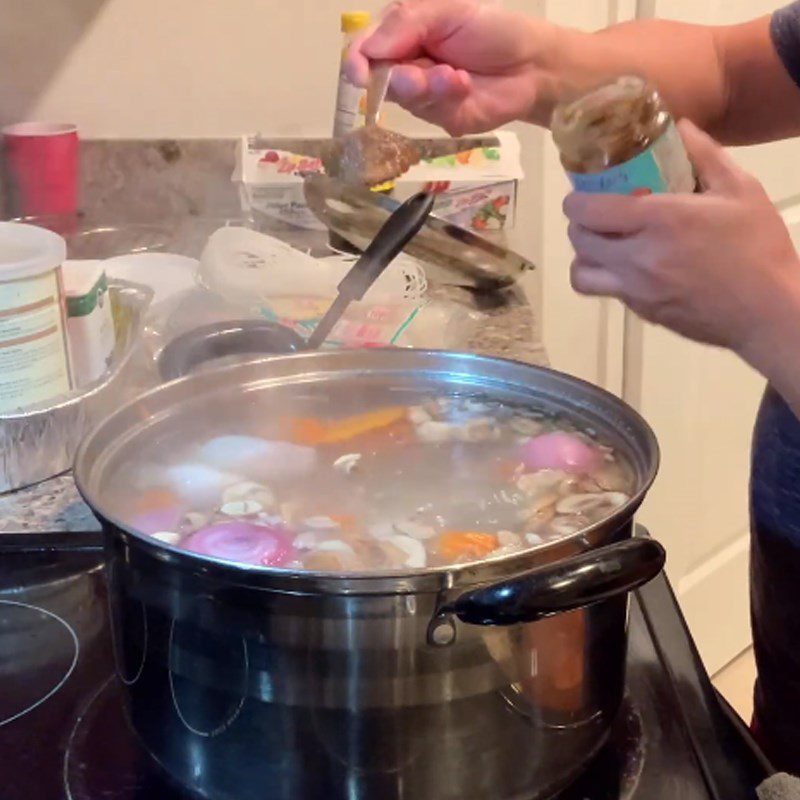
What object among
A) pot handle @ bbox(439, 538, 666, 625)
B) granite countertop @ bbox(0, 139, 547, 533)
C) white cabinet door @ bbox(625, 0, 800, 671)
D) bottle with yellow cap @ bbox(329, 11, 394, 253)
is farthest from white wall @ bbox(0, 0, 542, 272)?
pot handle @ bbox(439, 538, 666, 625)

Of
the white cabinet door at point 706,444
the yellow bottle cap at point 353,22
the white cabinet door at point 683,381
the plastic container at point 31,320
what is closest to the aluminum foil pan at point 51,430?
the plastic container at point 31,320

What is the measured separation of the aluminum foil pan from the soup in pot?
180mm

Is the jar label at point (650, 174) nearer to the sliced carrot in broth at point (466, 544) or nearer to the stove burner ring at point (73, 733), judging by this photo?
the sliced carrot in broth at point (466, 544)

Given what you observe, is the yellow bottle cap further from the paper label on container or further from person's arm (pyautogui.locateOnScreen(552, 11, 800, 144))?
the paper label on container

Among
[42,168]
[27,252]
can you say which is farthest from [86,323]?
[42,168]

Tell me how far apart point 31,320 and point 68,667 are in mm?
Result: 274

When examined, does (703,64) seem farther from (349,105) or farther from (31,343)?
(31,343)

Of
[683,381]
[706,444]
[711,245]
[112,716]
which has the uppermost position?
[711,245]

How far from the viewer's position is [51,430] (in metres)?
0.88

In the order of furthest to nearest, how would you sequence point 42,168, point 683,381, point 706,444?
1. point 706,444
2. point 683,381
3. point 42,168

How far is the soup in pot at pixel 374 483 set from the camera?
0.62 meters

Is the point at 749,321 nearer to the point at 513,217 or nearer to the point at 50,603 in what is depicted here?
the point at 50,603

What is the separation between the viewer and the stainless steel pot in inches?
19.4

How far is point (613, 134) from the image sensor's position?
2.16 feet
